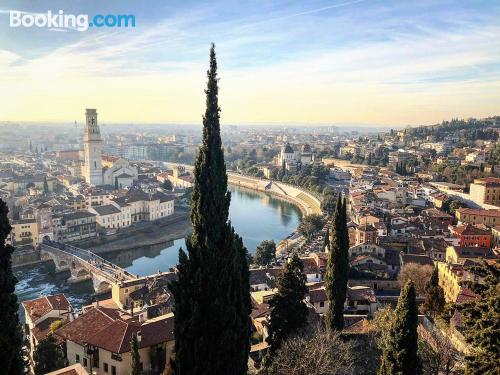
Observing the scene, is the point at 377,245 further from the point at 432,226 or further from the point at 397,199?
the point at 397,199

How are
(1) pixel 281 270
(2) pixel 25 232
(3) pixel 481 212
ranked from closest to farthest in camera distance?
(1) pixel 281 270, (3) pixel 481 212, (2) pixel 25 232

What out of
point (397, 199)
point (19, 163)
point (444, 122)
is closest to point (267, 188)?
point (397, 199)

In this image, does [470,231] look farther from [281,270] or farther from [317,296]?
[281,270]

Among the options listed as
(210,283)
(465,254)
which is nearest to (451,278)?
(465,254)

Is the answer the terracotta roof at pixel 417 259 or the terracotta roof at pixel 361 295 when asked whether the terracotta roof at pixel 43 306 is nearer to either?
the terracotta roof at pixel 361 295

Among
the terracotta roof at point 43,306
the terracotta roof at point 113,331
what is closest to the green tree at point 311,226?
the terracotta roof at point 43,306

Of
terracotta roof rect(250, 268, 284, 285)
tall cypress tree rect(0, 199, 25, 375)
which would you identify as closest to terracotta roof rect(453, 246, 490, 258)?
terracotta roof rect(250, 268, 284, 285)

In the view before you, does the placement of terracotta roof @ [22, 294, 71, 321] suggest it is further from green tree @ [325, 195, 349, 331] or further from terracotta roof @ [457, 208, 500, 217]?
terracotta roof @ [457, 208, 500, 217]
